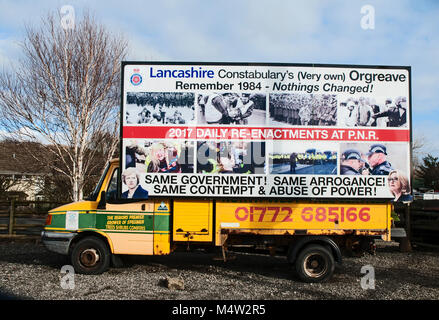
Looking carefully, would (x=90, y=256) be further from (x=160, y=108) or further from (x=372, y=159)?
(x=372, y=159)

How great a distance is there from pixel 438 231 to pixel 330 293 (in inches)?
231

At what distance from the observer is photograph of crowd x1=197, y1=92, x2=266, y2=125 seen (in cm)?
682

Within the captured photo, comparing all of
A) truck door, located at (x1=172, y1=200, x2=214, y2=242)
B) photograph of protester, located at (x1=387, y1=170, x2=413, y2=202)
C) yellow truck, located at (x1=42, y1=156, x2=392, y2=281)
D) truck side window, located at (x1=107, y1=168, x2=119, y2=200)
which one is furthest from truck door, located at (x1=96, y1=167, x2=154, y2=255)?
photograph of protester, located at (x1=387, y1=170, x2=413, y2=202)

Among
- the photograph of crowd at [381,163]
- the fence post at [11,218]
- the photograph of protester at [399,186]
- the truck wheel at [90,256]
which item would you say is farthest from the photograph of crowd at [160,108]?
the fence post at [11,218]

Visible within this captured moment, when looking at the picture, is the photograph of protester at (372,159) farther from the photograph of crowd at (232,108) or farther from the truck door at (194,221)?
the truck door at (194,221)

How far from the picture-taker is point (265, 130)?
6.79m

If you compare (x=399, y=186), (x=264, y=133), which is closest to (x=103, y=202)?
(x=264, y=133)

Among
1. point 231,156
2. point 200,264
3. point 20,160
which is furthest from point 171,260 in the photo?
point 20,160

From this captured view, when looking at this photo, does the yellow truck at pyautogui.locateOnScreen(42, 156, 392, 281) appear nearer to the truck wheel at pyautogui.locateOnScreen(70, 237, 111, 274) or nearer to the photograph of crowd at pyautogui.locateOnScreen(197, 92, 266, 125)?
the truck wheel at pyautogui.locateOnScreen(70, 237, 111, 274)

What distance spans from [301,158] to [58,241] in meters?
5.12

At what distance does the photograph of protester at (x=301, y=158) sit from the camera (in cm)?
674

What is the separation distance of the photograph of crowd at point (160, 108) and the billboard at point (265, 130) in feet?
0.06

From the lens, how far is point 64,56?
1412 centimetres

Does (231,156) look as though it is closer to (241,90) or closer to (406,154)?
(241,90)
